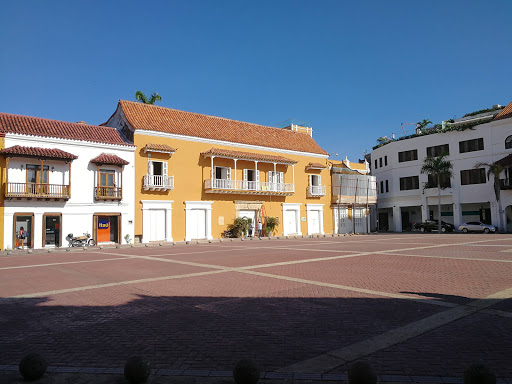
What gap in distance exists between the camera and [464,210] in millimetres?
41906

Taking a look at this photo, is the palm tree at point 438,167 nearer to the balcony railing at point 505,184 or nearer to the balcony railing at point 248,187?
the balcony railing at point 505,184

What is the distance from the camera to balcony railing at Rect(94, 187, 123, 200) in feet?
86.7

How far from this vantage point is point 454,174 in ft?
136

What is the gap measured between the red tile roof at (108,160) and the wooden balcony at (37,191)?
2476mm

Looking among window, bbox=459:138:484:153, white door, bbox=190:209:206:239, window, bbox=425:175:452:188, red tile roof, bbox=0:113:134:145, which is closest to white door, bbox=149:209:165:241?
white door, bbox=190:209:206:239

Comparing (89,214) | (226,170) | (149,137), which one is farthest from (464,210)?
(89,214)

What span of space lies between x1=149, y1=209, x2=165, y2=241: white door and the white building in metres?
1.52

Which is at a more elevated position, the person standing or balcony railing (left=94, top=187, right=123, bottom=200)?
balcony railing (left=94, top=187, right=123, bottom=200)

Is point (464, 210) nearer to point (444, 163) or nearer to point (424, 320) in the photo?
point (444, 163)

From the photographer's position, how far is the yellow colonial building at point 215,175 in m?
29.0

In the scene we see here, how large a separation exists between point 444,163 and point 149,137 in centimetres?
2879

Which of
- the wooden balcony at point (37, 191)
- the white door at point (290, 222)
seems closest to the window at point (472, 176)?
the white door at point (290, 222)

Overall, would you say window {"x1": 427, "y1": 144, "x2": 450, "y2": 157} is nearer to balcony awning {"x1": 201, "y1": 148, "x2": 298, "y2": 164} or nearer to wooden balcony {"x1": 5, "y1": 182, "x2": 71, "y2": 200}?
balcony awning {"x1": 201, "y1": 148, "x2": 298, "y2": 164}

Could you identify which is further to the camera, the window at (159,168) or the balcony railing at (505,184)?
the balcony railing at (505,184)
